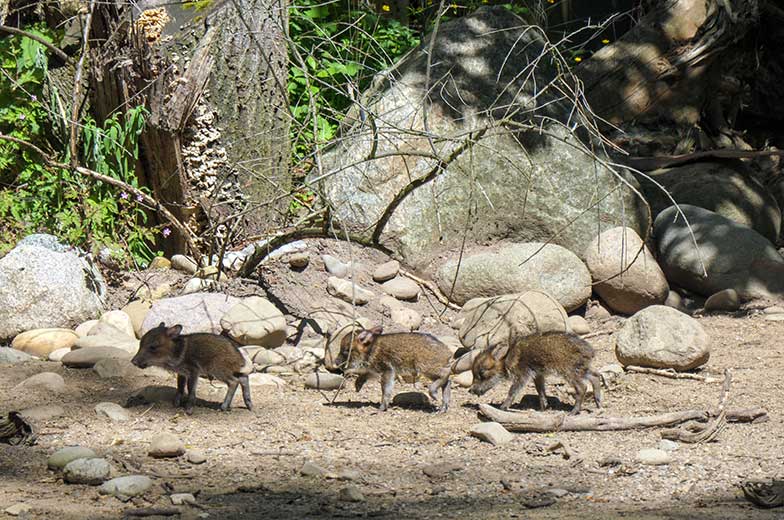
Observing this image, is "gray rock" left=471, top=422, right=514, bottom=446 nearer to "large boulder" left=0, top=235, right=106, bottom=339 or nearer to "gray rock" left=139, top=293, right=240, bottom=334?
"gray rock" left=139, top=293, right=240, bottom=334

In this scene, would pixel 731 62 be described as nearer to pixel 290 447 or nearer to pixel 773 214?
pixel 773 214

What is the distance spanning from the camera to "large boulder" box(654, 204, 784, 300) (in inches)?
423

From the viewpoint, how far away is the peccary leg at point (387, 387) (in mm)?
7461

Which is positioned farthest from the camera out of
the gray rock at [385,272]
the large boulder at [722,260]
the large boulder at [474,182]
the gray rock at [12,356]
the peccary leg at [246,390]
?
the large boulder at [474,182]

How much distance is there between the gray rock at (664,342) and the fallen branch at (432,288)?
7.88 feet

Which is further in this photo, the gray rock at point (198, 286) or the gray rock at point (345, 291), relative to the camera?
the gray rock at point (345, 291)

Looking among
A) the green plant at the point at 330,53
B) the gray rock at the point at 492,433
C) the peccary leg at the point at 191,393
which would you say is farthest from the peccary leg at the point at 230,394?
the green plant at the point at 330,53

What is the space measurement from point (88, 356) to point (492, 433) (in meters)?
3.52

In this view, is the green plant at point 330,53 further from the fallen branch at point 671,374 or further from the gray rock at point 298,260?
the fallen branch at point 671,374

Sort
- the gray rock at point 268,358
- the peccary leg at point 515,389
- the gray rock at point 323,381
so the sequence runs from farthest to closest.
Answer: the gray rock at point 268,358 < the gray rock at point 323,381 < the peccary leg at point 515,389

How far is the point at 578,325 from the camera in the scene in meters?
9.90

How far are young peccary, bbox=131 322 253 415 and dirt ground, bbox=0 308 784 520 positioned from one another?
0.20 metres

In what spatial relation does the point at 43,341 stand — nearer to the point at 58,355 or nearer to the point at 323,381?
the point at 58,355

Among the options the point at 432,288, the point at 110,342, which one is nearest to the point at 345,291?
the point at 432,288
